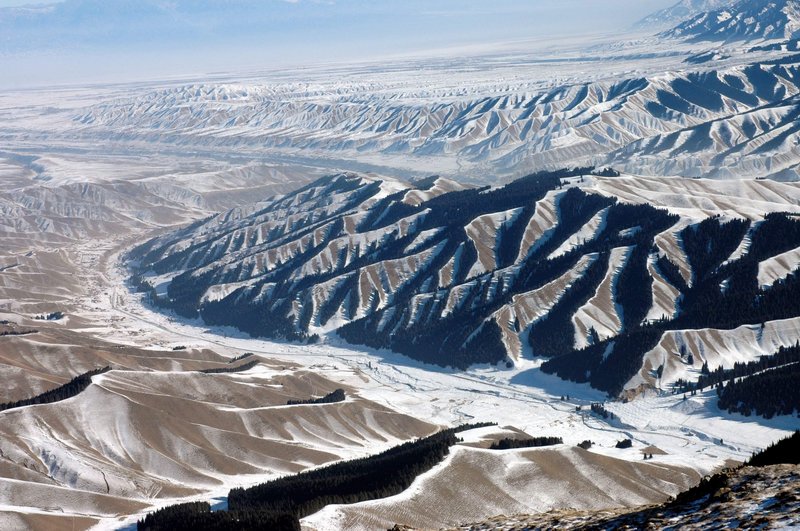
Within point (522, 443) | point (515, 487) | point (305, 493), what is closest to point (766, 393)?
point (522, 443)

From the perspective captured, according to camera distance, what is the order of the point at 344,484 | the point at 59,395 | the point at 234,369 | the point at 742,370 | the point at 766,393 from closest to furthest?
the point at 344,484 < the point at 59,395 < the point at 766,393 < the point at 742,370 < the point at 234,369

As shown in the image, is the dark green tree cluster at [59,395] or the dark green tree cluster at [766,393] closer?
the dark green tree cluster at [59,395]

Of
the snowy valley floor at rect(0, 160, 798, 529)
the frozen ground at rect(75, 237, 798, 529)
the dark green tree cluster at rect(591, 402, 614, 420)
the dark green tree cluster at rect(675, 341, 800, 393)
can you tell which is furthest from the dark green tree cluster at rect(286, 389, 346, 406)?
the dark green tree cluster at rect(675, 341, 800, 393)

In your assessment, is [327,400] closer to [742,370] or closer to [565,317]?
[565,317]

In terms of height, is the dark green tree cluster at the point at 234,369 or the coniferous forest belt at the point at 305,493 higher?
the coniferous forest belt at the point at 305,493

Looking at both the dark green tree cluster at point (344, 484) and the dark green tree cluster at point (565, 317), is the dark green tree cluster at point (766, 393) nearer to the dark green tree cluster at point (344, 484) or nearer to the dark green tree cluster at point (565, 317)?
the dark green tree cluster at point (565, 317)

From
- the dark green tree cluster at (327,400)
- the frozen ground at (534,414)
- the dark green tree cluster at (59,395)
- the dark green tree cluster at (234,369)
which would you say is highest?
the dark green tree cluster at (59,395)

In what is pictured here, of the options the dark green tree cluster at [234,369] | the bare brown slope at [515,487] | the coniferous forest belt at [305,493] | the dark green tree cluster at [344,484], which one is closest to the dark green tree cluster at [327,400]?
the dark green tree cluster at [234,369]

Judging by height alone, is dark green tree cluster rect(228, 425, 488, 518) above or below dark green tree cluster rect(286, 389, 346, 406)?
above

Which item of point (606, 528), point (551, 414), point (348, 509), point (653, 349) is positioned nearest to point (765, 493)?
point (606, 528)

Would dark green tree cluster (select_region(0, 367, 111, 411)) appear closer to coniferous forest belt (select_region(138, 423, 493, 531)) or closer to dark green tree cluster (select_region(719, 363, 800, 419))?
coniferous forest belt (select_region(138, 423, 493, 531))

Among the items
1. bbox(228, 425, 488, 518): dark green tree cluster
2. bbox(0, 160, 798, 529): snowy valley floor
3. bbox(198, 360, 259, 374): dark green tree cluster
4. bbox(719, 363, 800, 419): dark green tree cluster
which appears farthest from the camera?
bbox(198, 360, 259, 374): dark green tree cluster
